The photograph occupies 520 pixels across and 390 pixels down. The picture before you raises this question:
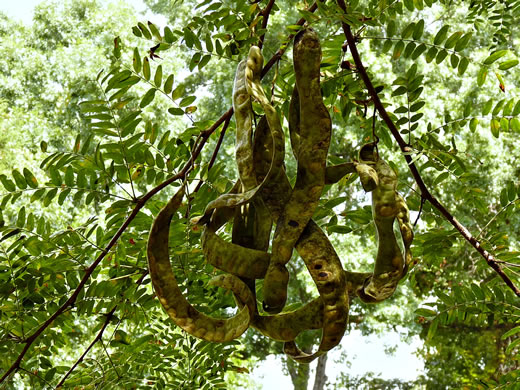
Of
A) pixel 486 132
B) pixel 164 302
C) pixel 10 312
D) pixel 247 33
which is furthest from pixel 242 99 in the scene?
pixel 486 132

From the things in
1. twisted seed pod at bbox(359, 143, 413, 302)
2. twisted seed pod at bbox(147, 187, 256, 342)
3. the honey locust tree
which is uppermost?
the honey locust tree

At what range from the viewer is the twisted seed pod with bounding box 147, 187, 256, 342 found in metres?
0.56

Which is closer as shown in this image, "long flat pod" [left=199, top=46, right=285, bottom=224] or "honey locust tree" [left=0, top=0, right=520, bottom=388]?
"long flat pod" [left=199, top=46, right=285, bottom=224]

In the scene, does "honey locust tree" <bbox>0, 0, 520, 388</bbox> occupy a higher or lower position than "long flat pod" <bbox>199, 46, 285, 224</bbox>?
higher

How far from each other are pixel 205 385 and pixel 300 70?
3.64ft

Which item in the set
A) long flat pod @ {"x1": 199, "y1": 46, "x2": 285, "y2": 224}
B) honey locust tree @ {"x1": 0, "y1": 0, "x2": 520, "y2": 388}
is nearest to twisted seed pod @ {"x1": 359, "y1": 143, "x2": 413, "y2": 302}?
long flat pod @ {"x1": 199, "y1": 46, "x2": 285, "y2": 224}

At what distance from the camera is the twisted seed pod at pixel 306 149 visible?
1.92 ft

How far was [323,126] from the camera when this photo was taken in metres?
0.59

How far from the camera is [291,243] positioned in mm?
578

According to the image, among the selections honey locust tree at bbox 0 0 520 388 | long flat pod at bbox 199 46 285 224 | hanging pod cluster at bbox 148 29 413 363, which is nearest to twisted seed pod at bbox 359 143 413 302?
hanging pod cluster at bbox 148 29 413 363

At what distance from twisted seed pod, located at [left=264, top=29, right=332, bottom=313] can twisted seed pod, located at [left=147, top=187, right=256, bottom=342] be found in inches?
1.4

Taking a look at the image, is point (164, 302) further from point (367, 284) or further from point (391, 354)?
point (391, 354)

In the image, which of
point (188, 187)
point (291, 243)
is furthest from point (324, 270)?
point (188, 187)

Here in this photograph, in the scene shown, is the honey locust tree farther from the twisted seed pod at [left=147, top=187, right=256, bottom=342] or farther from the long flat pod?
the twisted seed pod at [left=147, top=187, right=256, bottom=342]
